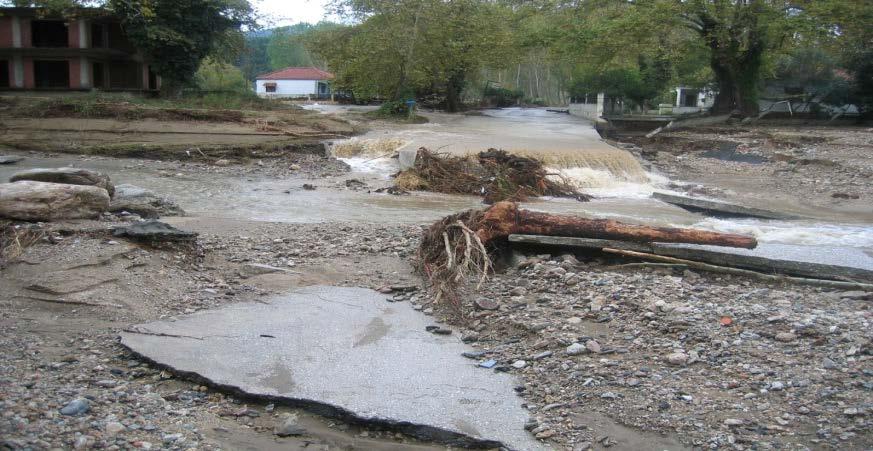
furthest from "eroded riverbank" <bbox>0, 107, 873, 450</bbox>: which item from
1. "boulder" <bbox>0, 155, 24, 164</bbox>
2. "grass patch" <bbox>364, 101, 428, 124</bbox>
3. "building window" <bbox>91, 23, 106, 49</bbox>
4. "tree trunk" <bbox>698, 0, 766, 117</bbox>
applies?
"building window" <bbox>91, 23, 106, 49</bbox>

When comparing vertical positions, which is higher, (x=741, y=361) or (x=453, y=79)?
(x=453, y=79)

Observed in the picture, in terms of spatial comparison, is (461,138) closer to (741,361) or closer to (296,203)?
(296,203)

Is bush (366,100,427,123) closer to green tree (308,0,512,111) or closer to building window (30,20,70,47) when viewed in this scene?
green tree (308,0,512,111)

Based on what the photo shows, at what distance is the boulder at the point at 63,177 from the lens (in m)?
9.27

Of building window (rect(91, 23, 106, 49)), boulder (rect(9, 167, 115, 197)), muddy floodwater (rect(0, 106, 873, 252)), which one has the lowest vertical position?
muddy floodwater (rect(0, 106, 873, 252))

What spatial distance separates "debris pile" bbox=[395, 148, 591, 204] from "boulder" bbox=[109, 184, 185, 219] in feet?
19.4

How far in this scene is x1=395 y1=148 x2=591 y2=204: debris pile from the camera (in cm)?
1504

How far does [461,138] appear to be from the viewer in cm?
2248

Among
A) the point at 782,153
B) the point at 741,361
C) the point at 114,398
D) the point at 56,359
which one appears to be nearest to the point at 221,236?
the point at 56,359

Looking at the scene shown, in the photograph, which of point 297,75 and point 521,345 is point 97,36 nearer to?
point 521,345

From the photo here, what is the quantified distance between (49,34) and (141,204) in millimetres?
27628

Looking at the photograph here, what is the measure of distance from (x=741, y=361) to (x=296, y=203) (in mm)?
9528

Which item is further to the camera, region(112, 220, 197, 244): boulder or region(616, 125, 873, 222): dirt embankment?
region(616, 125, 873, 222): dirt embankment

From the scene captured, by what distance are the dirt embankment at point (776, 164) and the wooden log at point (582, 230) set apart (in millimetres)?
7030
